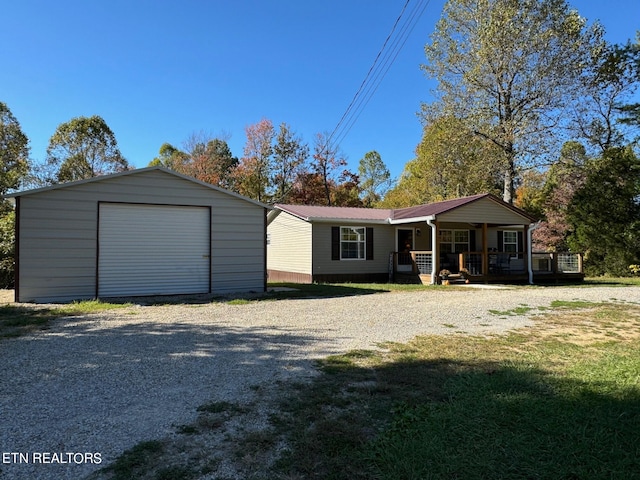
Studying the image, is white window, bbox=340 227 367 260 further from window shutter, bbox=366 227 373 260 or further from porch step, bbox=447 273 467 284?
porch step, bbox=447 273 467 284

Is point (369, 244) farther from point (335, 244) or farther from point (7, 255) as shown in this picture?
point (7, 255)

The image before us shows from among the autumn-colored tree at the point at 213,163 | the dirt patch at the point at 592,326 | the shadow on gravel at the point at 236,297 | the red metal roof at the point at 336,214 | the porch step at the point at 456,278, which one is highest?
the autumn-colored tree at the point at 213,163

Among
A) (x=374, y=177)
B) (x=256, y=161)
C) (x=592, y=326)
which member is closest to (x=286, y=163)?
(x=256, y=161)

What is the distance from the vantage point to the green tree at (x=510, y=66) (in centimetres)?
1994

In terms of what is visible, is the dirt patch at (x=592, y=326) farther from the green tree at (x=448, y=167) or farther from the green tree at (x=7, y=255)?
the green tree at (x=7, y=255)

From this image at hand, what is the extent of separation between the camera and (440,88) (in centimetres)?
2272

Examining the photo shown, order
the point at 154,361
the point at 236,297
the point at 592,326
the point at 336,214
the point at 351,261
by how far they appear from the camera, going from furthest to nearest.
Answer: the point at 336,214, the point at 351,261, the point at 236,297, the point at 592,326, the point at 154,361

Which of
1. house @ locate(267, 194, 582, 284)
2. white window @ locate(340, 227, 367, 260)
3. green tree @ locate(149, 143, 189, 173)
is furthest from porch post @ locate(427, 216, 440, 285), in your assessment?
green tree @ locate(149, 143, 189, 173)

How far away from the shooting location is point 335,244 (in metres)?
16.9

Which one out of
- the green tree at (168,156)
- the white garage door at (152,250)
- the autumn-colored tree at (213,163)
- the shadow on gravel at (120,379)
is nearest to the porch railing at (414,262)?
the white garage door at (152,250)

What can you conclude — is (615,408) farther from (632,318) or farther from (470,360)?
(632,318)

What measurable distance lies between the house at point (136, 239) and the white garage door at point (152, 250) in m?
0.02

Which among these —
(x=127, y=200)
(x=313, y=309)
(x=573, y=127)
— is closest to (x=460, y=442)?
(x=313, y=309)

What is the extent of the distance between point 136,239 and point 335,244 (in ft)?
25.9
